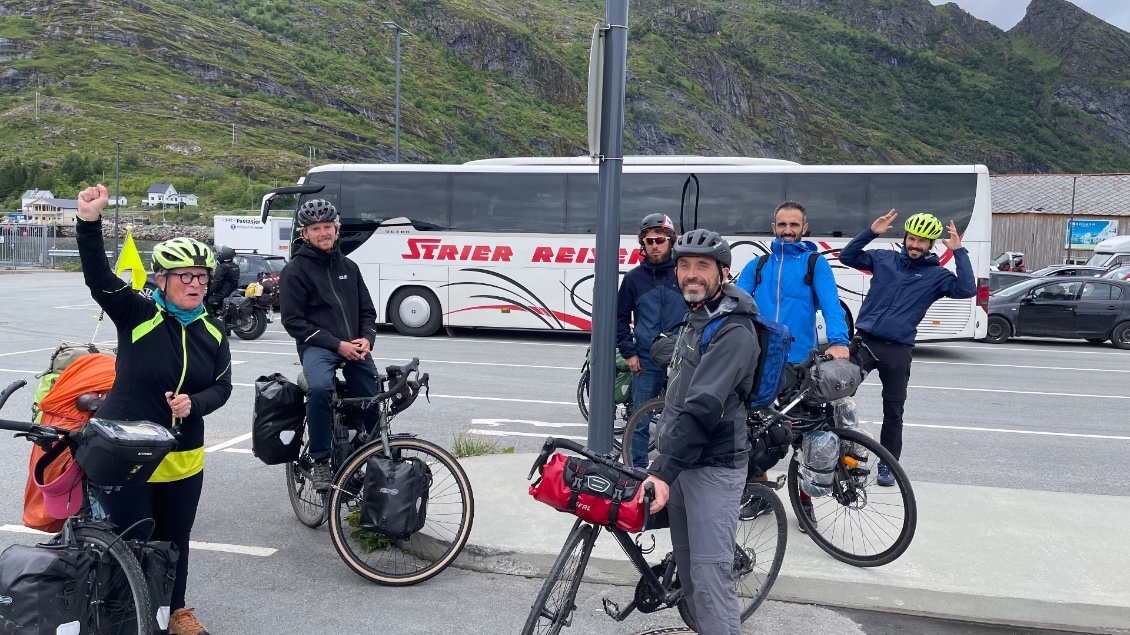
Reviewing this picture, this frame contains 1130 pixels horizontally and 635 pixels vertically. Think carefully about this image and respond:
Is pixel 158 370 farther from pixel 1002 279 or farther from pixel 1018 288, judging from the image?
pixel 1002 279

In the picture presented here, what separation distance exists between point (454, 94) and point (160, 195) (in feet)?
215

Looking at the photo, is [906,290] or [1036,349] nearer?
[906,290]

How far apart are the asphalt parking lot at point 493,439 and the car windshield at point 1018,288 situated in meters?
1.07

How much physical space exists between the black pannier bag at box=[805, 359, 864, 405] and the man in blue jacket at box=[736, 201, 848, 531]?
495 mm

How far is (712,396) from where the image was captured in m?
3.00

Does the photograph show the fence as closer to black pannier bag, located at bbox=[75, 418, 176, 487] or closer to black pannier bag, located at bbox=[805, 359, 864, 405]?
black pannier bag, located at bbox=[75, 418, 176, 487]

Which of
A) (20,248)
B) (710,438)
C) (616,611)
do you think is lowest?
(616,611)

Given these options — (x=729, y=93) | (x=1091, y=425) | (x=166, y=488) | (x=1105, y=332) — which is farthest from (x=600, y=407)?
(x=729, y=93)

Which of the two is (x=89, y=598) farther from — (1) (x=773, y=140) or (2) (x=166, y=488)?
(1) (x=773, y=140)

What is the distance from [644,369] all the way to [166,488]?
3.20m

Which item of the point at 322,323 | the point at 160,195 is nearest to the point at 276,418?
the point at 322,323

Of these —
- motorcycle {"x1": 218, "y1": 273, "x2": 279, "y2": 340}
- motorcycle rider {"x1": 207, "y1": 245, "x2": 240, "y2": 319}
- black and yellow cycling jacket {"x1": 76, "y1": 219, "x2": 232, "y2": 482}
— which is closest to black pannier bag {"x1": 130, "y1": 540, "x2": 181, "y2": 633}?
black and yellow cycling jacket {"x1": 76, "y1": 219, "x2": 232, "y2": 482}

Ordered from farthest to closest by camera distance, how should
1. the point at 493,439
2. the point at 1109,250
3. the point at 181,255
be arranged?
the point at 1109,250 → the point at 493,439 → the point at 181,255

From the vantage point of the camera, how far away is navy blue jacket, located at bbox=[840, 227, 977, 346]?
18.7 ft
